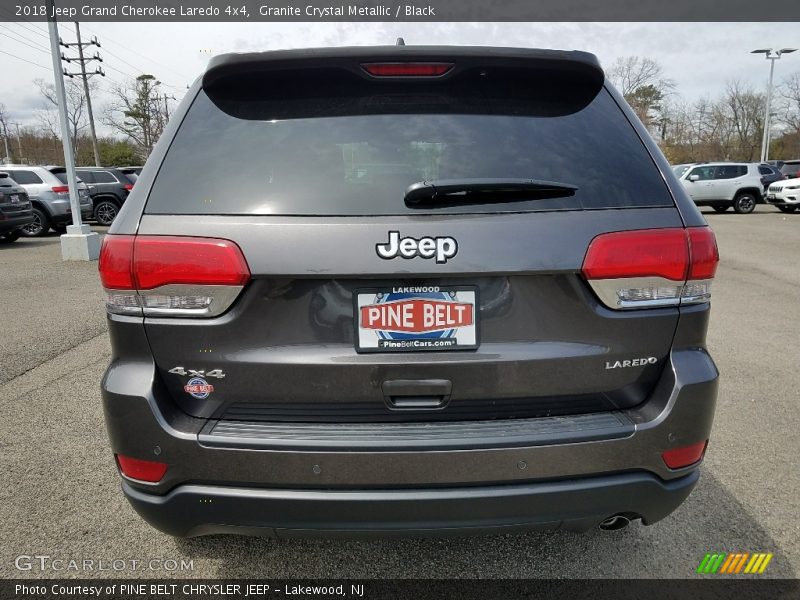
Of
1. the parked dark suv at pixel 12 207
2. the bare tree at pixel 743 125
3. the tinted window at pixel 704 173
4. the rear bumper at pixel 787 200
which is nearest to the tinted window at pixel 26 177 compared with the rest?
the parked dark suv at pixel 12 207

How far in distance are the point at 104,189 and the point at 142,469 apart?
17.2 metres

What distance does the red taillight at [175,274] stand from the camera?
1.56 m

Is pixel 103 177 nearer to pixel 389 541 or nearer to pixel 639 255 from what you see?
pixel 389 541

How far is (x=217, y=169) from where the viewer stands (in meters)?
1.69

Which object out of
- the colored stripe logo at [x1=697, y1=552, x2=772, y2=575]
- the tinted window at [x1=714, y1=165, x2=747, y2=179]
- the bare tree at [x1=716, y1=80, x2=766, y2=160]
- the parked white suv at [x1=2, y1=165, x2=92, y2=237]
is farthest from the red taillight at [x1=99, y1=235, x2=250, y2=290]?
the bare tree at [x1=716, y1=80, x2=766, y2=160]

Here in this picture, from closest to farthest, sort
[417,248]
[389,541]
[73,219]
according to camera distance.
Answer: [417,248] → [389,541] → [73,219]

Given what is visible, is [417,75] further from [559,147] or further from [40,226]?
[40,226]

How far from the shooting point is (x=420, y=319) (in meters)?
1.59

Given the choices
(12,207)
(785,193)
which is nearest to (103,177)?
(12,207)

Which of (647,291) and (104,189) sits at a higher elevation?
(647,291)

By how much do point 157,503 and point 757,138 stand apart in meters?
66.8

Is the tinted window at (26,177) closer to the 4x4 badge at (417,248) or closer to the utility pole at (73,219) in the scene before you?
the utility pole at (73,219)

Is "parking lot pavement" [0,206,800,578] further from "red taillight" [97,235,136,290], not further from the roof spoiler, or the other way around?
the roof spoiler

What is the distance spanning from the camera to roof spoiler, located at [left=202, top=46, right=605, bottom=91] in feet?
5.65
